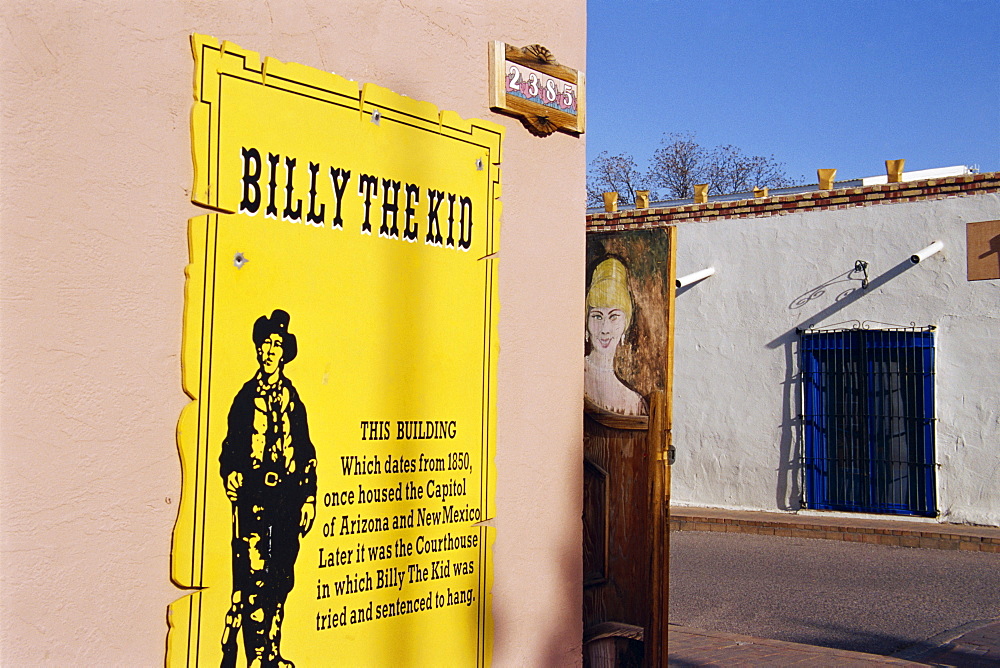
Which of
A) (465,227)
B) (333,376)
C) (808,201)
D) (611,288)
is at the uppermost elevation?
(808,201)

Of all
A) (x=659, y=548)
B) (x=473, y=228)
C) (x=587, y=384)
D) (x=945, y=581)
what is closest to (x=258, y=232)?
(x=473, y=228)

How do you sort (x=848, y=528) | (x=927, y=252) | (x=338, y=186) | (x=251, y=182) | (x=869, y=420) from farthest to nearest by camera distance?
(x=869, y=420) → (x=927, y=252) → (x=848, y=528) → (x=338, y=186) → (x=251, y=182)

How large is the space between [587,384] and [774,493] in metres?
9.59

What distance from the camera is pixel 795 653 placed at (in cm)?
648

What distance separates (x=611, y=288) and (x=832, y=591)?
5.32 metres

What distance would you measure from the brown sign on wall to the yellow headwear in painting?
7.98 meters

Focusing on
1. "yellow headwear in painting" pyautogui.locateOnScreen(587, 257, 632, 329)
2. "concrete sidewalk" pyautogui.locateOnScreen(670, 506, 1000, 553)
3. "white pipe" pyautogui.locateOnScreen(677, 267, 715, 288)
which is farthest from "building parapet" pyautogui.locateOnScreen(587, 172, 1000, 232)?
"yellow headwear in painting" pyautogui.locateOnScreen(587, 257, 632, 329)

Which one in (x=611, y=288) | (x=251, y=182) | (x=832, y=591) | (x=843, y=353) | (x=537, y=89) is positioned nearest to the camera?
(x=251, y=182)

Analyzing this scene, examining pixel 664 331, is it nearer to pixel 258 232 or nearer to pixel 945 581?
pixel 258 232

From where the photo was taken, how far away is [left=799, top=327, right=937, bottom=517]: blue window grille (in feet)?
41.4

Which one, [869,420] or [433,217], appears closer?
[433,217]

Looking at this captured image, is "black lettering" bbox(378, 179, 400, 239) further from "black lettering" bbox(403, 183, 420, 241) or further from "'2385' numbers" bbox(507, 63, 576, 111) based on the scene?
"'2385' numbers" bbox(507, 63, 576, 111)

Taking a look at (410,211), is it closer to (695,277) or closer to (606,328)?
(606,328)


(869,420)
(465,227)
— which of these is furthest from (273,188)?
(869,420)
